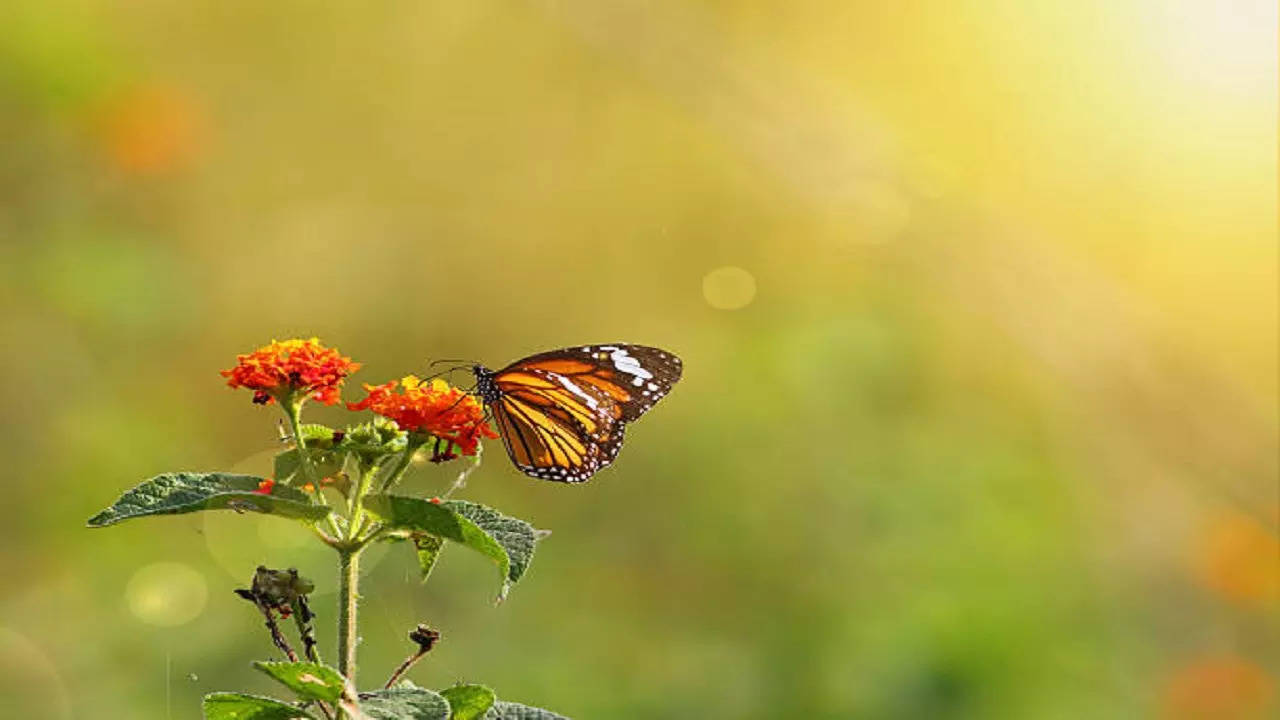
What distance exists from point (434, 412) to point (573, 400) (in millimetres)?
207

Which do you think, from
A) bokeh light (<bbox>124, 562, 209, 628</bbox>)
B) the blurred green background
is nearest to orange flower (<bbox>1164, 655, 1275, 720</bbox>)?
the blurred green background

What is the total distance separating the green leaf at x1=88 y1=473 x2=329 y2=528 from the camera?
0.44m

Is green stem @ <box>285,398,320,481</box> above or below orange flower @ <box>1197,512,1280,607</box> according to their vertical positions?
below

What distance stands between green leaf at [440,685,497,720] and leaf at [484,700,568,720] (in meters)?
0.02

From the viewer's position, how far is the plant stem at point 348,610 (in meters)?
0.45

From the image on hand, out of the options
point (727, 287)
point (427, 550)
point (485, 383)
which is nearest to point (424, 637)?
point (427, 550)

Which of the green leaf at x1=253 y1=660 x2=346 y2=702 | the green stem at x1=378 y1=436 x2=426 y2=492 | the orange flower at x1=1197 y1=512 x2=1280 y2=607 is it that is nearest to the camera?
the green leaf at x1=253 y1=660 x2=346 y2=702

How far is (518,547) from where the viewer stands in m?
0.46

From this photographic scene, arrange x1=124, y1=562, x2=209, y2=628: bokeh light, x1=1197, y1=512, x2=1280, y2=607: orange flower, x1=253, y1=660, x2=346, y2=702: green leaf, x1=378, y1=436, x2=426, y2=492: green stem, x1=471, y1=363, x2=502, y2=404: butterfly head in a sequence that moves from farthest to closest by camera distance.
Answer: x1=1197, y1=512, x2=1280, y2=607: orange flower < x1=124, y1=562, x2=209, y2=628: bokeh light < x1=471, y1=363, x2=502, y2=404: butterfly head < x1=378, y1=436, x2=426, y2=492: green stem < x1=253, y1=660, x2=346, y2=702: green leaf

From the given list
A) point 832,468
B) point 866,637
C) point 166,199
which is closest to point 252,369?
point 866,637

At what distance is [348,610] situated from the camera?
0.46 m

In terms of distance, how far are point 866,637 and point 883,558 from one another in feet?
0.39

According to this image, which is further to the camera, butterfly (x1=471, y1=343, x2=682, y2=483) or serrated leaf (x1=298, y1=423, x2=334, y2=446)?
butterfly (x1=471, y1=343, x2=682, y2=483)

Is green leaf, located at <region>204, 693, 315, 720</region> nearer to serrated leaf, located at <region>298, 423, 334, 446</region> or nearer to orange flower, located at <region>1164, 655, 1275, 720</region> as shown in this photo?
serrated leaf, located at <region>298, 423, 334, 446</region>
